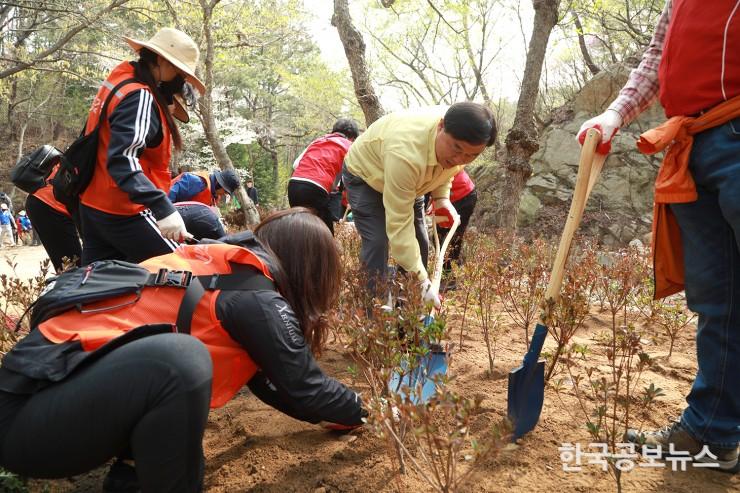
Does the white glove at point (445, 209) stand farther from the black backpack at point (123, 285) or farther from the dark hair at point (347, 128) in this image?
the black backpack at point (123, 285)

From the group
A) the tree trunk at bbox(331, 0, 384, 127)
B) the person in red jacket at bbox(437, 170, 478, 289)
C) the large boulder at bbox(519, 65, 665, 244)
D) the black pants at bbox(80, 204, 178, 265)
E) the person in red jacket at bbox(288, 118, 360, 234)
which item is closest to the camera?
the black pants at bbox(80, 204, 178, 265)

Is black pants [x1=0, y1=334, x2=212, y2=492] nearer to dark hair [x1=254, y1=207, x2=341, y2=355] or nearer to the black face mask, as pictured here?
dark hair [x1=254, y1=207, x2=341, y2=355]

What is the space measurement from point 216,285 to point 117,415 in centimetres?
46

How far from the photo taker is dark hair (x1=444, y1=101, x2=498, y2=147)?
2.40 m

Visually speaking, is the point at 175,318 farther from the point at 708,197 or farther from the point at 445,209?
the point at 445,209

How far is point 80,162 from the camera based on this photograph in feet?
8.22

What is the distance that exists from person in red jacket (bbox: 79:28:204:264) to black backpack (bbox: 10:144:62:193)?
2.82ft

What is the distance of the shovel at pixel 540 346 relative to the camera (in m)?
1.95

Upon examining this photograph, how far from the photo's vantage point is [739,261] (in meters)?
1.71

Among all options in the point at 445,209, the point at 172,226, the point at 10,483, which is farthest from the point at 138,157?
the point at 445,209

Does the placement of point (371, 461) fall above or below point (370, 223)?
below

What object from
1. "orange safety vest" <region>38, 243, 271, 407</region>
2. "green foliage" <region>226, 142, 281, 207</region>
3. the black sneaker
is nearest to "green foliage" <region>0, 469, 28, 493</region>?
the black sneaker

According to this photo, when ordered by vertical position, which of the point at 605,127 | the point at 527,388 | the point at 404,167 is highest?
the point at 605,127

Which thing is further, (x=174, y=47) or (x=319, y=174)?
(x=319, y=174)
